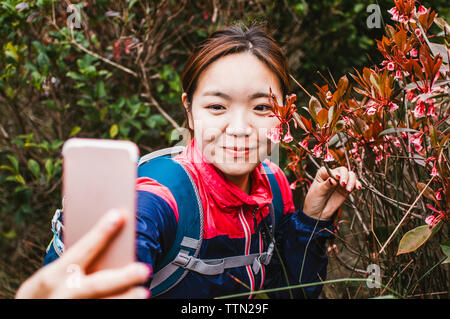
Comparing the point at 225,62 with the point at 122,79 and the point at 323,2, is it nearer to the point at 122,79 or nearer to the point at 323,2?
the point at 122,79

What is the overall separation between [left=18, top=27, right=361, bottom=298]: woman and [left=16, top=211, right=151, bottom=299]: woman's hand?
428mm

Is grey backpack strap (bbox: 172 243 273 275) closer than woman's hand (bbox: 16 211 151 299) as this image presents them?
No

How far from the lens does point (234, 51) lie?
53.4 inches

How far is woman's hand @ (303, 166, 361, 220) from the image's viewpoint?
144cm

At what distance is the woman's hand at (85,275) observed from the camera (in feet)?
2.25

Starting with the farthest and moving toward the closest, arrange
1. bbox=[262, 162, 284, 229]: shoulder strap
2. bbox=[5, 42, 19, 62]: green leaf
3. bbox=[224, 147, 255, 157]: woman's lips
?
bbox=[5, 42, 19, 62]: green leaf
bbox=[262, 162, 284, 229]: shoulder strap
bbox=[224, 147, 255, 157]: woman's lips

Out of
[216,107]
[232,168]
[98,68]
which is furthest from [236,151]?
[98,68]

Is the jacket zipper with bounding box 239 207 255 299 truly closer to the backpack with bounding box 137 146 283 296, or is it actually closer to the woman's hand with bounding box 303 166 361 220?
the backpack with bounding box 137 146 283 296

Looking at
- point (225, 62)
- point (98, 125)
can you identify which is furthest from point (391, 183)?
point (98, 125)

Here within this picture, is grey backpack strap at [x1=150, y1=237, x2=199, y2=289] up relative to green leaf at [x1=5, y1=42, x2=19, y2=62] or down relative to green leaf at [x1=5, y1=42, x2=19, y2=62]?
down

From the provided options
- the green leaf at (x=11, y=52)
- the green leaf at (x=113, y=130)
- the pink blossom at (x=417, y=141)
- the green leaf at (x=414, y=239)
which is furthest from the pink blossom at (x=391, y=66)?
the green leaf at (x=11, y=52)

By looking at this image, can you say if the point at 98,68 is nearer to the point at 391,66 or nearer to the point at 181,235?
the point at 181,235

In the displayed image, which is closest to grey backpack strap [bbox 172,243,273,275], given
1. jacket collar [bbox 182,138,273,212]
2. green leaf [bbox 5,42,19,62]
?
jacket collar [bbox 182,138,273,212]

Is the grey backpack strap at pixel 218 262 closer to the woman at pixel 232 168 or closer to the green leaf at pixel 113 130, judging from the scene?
the woman at pixel 232 168
